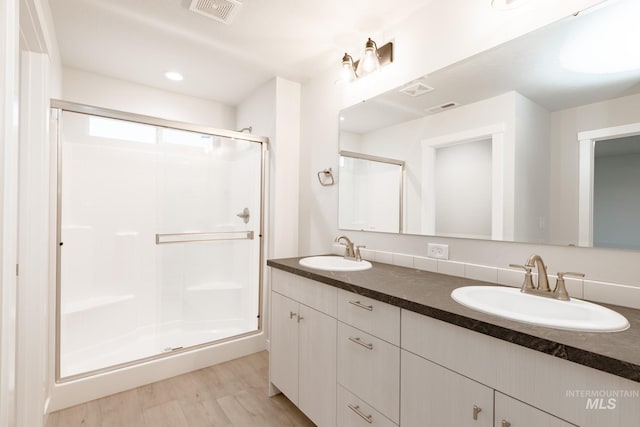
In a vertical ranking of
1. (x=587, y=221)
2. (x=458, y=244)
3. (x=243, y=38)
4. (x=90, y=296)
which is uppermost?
(x=243, y=38)

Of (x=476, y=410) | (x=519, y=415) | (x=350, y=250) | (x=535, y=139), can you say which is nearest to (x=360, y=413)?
(x=476, y=410)

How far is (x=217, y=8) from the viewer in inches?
68.5

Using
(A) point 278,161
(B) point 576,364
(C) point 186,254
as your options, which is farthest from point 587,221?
(C) point 186,254

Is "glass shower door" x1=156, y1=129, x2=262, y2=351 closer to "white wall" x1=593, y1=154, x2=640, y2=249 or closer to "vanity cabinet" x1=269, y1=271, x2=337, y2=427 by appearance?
"vanity cabinet" x1=269, y1=271, x2=337, y2=427

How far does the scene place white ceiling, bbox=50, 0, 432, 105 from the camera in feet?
5.76

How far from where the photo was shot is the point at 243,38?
207 centimetres

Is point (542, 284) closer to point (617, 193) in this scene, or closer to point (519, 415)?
point (617, 193)

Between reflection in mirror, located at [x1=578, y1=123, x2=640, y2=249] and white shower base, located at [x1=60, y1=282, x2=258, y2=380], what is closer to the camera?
reflection in mirror, located at [x1=578, y1=123, x2=640, y2=249]

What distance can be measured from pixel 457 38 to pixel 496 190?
32.1 inches

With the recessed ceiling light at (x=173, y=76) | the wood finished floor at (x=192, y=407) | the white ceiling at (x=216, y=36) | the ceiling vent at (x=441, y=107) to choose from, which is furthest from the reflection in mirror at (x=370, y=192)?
the recessed ceiling light at (x=173, y=76)

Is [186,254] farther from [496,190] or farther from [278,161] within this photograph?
[496,190]

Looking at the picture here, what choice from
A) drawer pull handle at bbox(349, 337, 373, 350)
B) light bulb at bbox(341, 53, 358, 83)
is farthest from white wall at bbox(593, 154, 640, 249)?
light bulb at bbox(341, 53, 358, 83)

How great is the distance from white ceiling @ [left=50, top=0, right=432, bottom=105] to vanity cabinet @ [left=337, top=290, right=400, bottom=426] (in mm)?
1637

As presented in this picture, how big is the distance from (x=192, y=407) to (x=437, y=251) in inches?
68.9
